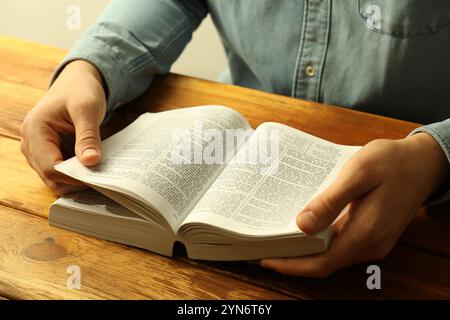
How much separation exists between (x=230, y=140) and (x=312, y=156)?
0.12m

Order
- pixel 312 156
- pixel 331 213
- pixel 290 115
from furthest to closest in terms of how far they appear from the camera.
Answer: pixel 290 115 → pixel 312 156 → pixel 331 213

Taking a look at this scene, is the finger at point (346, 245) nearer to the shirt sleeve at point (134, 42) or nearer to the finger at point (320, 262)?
the finger at point (320, 262)

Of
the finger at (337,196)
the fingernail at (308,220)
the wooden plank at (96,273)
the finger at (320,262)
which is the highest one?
the finger at (337,196)

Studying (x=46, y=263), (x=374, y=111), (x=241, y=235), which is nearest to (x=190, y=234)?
(x=241, y=235)

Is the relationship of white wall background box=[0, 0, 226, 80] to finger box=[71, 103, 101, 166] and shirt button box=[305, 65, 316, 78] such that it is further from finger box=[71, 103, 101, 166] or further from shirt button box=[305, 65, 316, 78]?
finger box=[71, 103, 101, 166]

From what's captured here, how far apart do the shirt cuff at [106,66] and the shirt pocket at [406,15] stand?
39cm

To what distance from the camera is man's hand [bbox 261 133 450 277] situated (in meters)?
0.62

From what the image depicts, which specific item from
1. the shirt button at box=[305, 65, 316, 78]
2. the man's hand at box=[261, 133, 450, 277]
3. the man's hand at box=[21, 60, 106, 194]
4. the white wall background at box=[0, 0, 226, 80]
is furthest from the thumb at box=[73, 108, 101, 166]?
the white wall background at box=[0, 0, 226, 80]

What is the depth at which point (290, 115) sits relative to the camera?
3.06 ft

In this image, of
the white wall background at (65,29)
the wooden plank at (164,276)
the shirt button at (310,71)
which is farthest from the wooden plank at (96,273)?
the white wall background at (65,29)

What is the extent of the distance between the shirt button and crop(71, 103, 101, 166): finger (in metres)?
0.37

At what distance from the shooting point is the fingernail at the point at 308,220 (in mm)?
607

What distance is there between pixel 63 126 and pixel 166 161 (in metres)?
0.18
